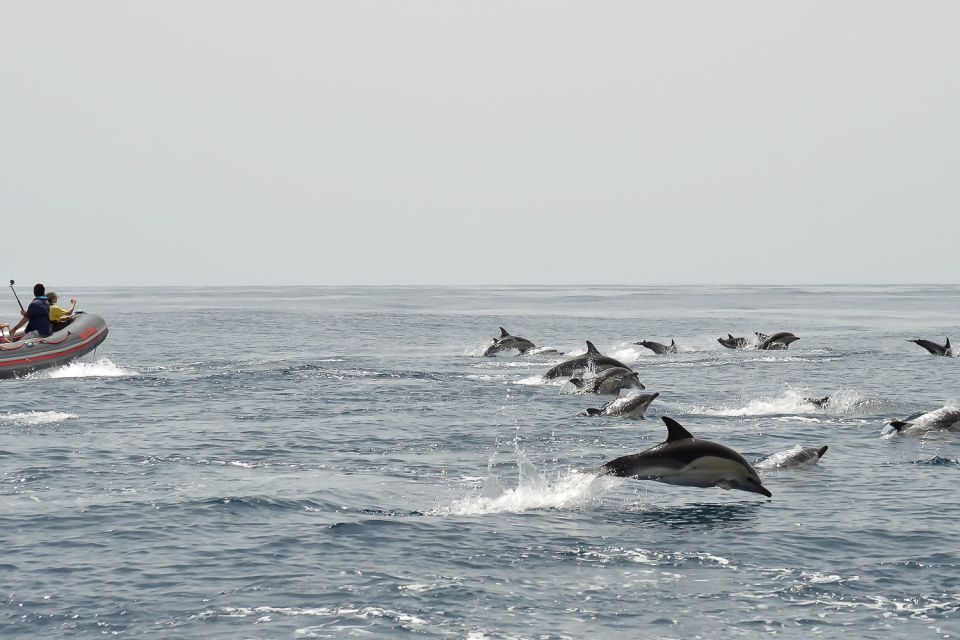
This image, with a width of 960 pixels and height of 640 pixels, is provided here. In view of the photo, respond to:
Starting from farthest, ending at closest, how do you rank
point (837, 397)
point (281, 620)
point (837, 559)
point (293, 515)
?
point (837, 397) → point (293, 515) → point (837, 559) → point (281, 620)

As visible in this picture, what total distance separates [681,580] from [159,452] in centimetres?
1199

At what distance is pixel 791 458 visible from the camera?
60.4 feet

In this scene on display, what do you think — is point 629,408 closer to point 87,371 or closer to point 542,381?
point 542,381

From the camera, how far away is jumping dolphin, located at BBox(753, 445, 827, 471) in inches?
714

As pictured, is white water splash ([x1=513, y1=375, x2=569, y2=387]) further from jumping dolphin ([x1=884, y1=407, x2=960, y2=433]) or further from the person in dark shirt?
the person in dark shirt

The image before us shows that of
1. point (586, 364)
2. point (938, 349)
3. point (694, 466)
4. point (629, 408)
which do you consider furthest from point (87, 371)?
point (938, 349)

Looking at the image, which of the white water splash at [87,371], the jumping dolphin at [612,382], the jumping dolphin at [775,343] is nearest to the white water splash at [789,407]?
the jumping dolphin at [612,382]

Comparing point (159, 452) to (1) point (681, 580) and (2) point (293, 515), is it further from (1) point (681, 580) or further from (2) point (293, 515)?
(1) point (681, 580)

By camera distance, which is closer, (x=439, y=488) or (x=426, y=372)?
(x=439, y=488)

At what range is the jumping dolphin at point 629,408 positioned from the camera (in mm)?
24656

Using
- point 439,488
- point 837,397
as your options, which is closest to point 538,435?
point 439,488

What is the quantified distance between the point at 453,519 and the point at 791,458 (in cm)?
720

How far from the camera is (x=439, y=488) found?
16672mm

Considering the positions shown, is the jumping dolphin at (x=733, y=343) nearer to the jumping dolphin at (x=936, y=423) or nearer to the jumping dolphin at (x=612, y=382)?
the jumping dolphin at (x=612, y=382)
